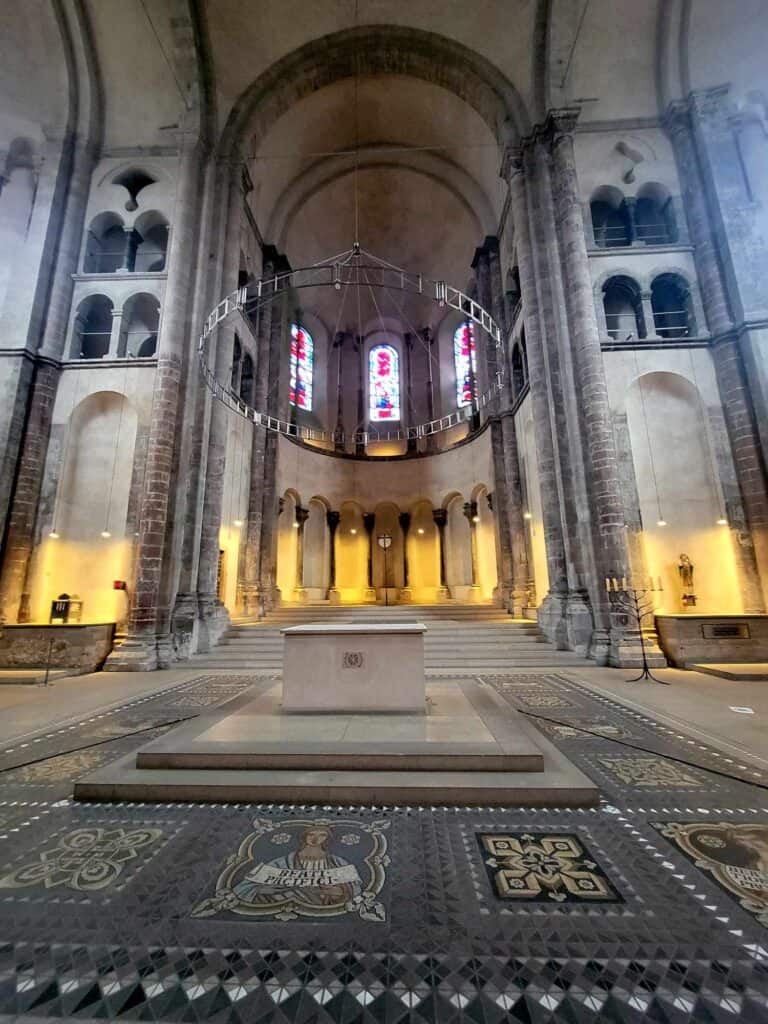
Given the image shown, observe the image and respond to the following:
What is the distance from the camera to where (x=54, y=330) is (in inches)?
405

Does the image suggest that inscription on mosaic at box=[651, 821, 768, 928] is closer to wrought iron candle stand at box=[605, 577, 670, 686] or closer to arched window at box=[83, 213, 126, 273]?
wrought iron candle stand at box=[605, 577, 670, 686]

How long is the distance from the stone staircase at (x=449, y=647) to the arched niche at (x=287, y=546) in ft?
11.0

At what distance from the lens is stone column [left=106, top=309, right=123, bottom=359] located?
10453 mm

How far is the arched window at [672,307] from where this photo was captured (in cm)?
1047

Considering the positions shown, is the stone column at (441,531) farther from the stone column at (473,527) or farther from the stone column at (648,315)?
the stone column at (648,315)

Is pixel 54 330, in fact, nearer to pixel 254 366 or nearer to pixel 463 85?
pixel 254 366

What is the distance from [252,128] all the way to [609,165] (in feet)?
32.3

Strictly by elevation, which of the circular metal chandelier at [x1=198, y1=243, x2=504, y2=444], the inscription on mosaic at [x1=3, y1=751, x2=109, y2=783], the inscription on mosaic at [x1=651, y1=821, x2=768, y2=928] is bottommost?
the inscription on mosaic at [x1=651, y1=821, x2=768, y2=928]

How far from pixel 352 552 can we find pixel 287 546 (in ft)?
11.5

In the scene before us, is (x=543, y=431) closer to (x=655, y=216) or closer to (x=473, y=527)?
(x=473, y=527)

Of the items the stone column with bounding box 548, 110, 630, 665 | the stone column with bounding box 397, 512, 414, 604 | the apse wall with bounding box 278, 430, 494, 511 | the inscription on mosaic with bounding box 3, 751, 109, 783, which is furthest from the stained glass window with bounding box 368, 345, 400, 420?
the inscription on mosaic with bounding box 3, 751, 109, 783

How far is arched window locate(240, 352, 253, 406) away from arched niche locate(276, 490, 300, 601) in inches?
148

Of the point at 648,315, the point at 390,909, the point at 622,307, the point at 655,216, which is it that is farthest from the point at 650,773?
the point at 655,216

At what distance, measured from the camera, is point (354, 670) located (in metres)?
4.45
